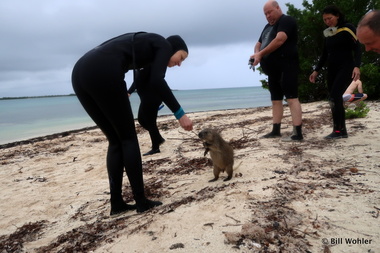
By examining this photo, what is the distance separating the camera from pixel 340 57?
4.65 metres

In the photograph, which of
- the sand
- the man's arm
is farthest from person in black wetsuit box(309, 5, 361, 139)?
the man's arm

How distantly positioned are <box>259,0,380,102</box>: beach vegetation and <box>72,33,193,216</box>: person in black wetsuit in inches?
372

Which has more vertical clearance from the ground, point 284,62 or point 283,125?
point 284,62

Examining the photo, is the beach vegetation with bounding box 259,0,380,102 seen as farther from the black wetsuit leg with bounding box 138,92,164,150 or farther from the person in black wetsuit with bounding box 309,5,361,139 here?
the black wetsuit leg with bounding box 138,92,164,150

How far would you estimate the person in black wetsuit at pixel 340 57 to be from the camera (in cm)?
455

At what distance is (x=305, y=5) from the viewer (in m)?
11.8

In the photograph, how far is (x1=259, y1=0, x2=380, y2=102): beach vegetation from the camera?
991 cm

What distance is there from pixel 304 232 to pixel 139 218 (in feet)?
4.75

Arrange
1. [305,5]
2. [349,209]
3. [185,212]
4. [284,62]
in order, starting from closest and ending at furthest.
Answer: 1. [349,209]
2. [185,212]
3. [284,62]
4. [305,5]

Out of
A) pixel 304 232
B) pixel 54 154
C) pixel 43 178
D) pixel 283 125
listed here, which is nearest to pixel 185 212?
pixel 304 232

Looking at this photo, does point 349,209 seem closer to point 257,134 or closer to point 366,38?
point 366,38

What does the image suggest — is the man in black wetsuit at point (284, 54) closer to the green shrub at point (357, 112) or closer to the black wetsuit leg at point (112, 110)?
the green shrub at point (357, 112)

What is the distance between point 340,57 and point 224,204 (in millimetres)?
3535

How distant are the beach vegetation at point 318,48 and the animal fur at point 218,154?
845 cm
